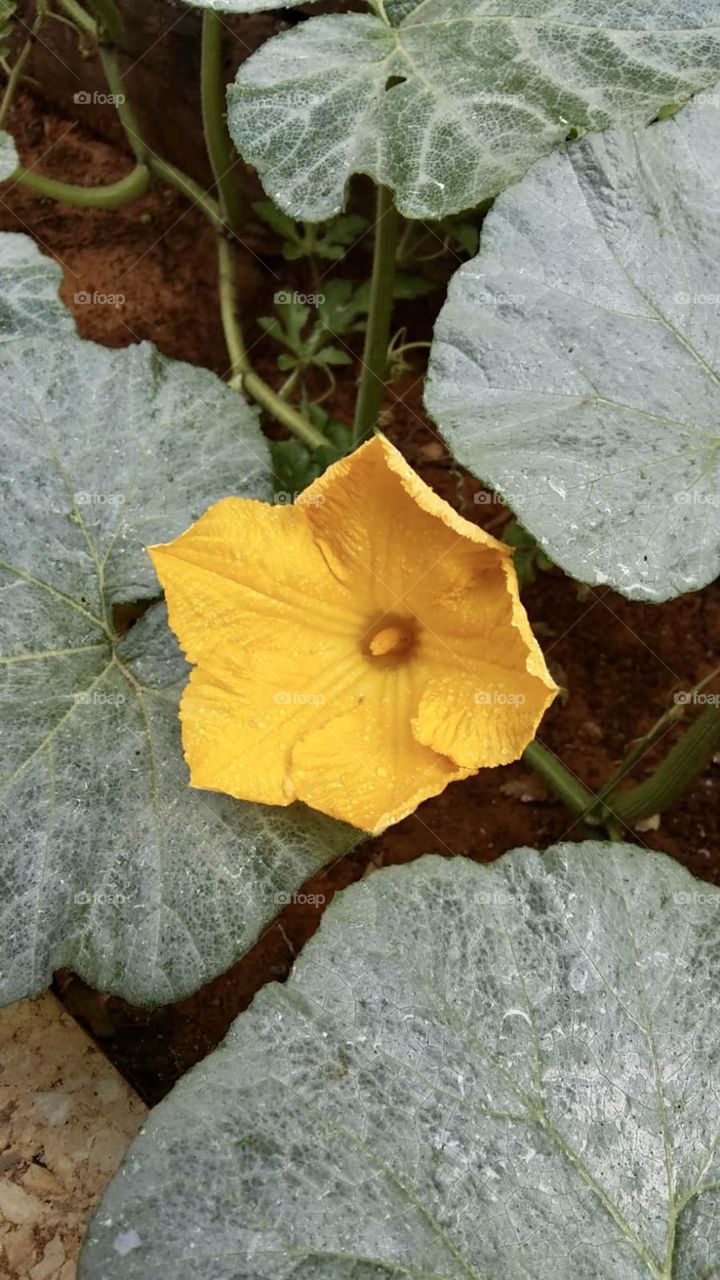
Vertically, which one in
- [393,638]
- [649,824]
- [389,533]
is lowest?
[649,824]

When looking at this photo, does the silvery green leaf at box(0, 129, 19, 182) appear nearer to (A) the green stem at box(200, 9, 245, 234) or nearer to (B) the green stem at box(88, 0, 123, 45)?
(A) the green stem at box(200, 9, 245, 234)

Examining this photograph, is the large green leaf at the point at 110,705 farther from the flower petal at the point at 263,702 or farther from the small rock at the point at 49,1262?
the small rock at the point at 49,1262

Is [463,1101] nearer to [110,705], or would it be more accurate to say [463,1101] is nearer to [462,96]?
[110,705]

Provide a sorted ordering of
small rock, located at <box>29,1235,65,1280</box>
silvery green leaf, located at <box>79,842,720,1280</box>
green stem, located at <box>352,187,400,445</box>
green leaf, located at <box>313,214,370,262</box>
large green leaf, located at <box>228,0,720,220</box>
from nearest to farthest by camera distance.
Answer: silvery green leaf, located at <box>79,842,720,1280</box>
large green leaf, located at <box>228,0,720,220</box>
small rock, located at <box>29,1235,65,1280</box>
green stem, located at <box>352,187,400,445</box>
green leaf, located at <box>313,214,370,262</box>

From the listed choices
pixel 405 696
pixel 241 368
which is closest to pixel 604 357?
pixel 405 696

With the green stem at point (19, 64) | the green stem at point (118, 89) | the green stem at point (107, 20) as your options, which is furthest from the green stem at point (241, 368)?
the green stem at point (19, 64)

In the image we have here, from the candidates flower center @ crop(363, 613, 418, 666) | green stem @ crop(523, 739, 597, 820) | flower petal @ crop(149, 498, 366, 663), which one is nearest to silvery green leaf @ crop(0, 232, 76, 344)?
flower petal @ crop(149, 498, 366, 663)
